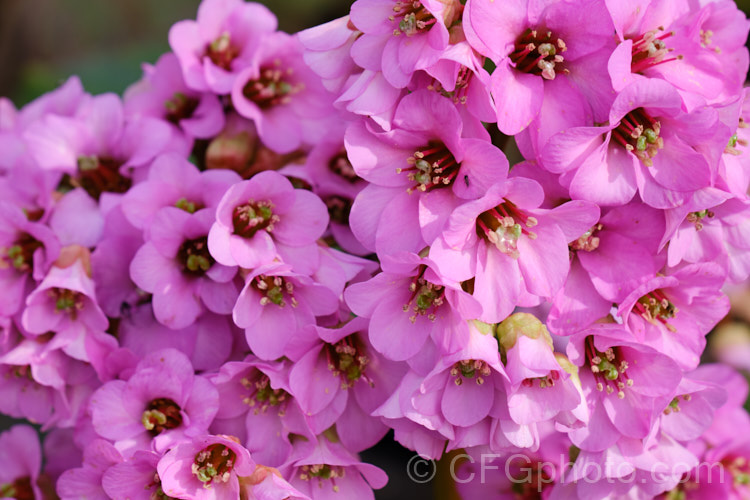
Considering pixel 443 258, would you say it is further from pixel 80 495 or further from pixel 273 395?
pixel 80 495

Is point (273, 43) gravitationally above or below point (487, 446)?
above

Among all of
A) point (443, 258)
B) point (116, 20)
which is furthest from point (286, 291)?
point (116, 20)

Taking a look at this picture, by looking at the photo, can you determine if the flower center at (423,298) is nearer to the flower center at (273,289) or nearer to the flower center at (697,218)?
the flower center at (273,289)

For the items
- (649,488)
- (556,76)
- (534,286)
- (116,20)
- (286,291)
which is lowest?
(116,20)

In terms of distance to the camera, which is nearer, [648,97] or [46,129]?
[648,97]

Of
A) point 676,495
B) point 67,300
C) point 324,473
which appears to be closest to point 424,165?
point 324,473

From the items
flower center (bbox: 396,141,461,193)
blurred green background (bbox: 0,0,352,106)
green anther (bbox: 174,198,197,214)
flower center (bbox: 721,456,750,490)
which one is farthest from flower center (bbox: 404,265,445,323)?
blurred green background (bbox: 0,0,352,106)

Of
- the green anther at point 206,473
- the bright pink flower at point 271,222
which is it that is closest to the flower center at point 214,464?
the green anther at point 206,473

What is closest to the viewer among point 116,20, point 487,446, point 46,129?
point 487,446
